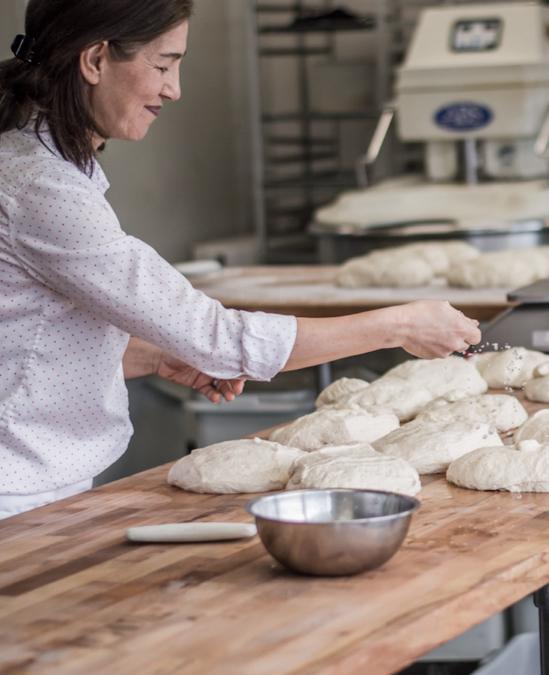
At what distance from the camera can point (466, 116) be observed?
4.29 meters

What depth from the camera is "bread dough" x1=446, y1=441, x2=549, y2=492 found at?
1.73 meters

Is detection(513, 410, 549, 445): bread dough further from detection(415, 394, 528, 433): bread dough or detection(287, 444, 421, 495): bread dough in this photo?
detection(287, 444, 421, 495): bread dough

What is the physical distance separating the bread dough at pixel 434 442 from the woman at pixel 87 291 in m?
0.16

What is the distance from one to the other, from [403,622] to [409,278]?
7.85 feet

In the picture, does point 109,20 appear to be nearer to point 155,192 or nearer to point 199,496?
point 199,496

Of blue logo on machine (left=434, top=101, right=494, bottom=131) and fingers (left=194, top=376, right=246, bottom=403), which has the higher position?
blue logo on machine (left=434, top=101, right=494, bottom=131)

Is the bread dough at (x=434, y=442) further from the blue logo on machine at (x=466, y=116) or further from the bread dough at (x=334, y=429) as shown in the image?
the blue logo on machine at (x=466, y=116)

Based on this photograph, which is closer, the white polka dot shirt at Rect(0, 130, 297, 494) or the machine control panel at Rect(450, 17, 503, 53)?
the white polka dot shirt at Rect(0, 130, 297, 494)

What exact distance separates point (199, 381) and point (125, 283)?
44 centimetres

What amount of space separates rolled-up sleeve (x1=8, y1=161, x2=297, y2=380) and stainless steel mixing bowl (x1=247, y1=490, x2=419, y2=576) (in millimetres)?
322

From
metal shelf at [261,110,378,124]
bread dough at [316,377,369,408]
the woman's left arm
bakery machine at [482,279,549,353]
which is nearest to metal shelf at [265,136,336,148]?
metal shelf at [261,110,378,124]

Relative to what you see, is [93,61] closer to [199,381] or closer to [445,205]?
[199,381]

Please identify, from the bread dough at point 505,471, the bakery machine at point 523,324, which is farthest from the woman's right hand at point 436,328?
the bakery machine at point 523,324

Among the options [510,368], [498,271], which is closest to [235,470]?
[510,368]
